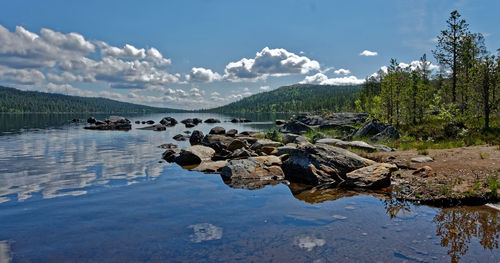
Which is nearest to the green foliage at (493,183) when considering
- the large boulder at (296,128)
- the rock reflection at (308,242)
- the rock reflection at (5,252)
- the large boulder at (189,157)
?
the rock reflection at (308,242)

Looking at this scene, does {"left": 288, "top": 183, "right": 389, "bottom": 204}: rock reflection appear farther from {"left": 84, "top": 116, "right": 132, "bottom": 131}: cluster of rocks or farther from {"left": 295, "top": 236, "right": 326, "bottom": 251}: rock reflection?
{"left": 84, "top": 116, "right": 132, "bottom": 131}: cluster of rocks

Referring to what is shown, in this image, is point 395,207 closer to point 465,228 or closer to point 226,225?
point 465,228

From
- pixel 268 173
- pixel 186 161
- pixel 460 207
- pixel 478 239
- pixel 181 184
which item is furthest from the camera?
pixel 186 161

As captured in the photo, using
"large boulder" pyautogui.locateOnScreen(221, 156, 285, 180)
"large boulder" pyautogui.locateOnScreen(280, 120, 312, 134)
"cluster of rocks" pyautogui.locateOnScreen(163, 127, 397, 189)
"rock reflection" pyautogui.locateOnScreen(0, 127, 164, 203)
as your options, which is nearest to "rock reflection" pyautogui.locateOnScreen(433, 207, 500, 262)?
"cluster of rocks" pyautogui.locateOnScreen(163, 127, 397, 189)

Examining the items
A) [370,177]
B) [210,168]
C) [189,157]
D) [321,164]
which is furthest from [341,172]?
[189,157]

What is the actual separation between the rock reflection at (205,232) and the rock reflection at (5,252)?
13.4 ft

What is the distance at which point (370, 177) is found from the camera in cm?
1231

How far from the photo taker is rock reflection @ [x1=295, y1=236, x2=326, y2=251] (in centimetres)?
697

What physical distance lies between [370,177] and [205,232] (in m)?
7.81

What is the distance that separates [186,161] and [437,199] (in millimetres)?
14328

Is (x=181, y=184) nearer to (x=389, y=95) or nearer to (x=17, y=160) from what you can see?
(x=17, y=160)

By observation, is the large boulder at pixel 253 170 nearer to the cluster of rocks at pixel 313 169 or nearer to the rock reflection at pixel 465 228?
the cluster of rocks at pixel 313 169

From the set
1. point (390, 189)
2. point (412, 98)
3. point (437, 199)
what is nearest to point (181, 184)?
point (390, 189)

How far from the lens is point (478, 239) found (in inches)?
280
